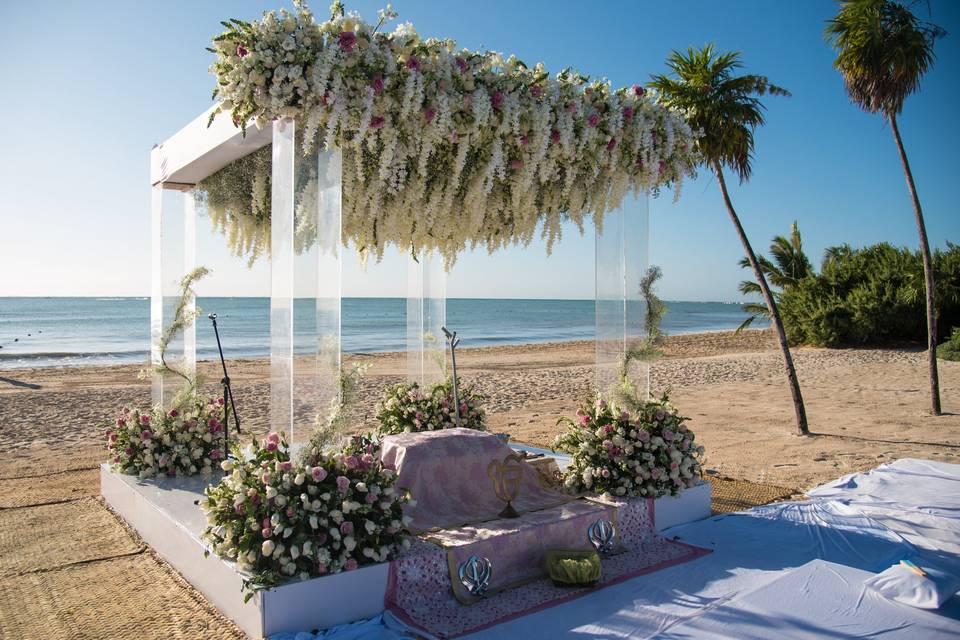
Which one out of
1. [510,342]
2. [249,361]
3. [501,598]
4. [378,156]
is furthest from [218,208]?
[510,342]

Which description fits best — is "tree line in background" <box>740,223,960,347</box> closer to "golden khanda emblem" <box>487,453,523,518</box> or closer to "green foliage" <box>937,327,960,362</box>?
"green foliage" <box>937,327,960,362</box>

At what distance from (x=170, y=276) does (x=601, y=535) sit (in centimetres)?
365

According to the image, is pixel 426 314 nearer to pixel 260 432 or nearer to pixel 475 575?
pixel 475 575

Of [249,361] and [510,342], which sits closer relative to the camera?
[249,361]

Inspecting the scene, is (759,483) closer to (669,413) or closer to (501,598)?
(669,413)

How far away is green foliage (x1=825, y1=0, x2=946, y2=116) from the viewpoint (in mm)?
7340

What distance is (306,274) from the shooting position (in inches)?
133

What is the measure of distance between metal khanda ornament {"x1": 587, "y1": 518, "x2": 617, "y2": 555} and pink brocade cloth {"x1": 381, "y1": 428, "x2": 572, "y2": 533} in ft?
1.10

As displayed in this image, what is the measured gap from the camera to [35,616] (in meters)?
3.33

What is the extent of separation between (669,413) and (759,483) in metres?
1.69

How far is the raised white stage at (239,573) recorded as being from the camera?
9.84 ft

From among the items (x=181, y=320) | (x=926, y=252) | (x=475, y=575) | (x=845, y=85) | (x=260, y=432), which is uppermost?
(x=845, y=85)

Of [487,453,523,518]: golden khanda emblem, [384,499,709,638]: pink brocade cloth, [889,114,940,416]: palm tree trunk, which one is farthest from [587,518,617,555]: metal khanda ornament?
[889,114,940,416]: palm tree trunk

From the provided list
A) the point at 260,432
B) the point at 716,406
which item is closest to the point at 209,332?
the point at 260,432
